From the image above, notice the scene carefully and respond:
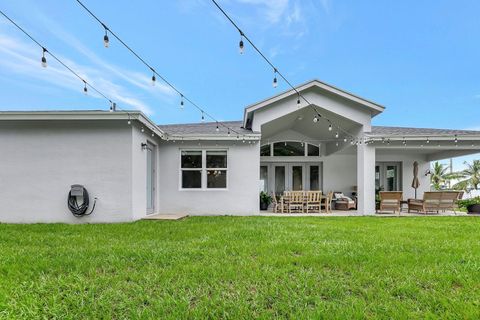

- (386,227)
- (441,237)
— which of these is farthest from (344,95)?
(441,237)

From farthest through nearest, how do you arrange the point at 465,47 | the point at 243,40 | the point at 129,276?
the point at 465,47, the point at 243,40, the point at 129,276

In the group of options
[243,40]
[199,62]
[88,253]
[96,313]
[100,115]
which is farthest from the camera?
[199,62]

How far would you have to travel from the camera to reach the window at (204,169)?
1110cm

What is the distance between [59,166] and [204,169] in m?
4.54

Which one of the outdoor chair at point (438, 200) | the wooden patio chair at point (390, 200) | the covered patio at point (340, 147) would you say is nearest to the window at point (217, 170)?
the covered patio at point (340, 147)

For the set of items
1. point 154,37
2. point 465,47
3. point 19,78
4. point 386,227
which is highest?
point 465,47

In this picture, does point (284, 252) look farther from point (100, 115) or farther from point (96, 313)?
point (100, 115)

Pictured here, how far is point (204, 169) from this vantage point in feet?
36.4

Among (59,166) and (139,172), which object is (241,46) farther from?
(59,166)

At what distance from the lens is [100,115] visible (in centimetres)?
843

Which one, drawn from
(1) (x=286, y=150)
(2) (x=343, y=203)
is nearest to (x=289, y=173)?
(1) (x=286, y=150)

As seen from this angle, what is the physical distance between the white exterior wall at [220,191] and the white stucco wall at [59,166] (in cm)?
238

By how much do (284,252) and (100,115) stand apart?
6.37 m

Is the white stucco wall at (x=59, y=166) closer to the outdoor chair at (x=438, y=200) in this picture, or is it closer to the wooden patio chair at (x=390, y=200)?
the wooden patio chair at (x=390, y=200)
